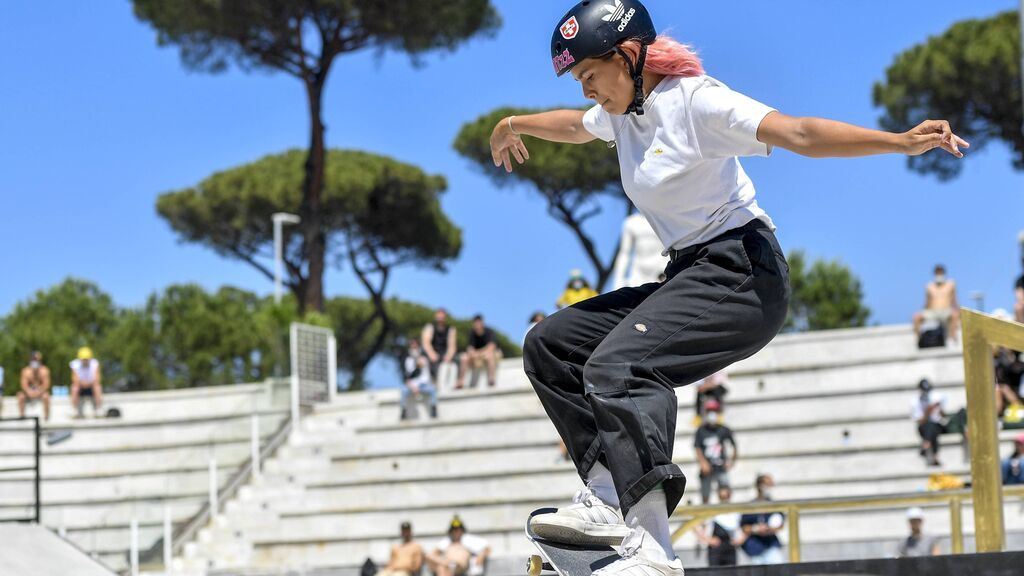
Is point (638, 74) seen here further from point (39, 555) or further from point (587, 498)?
point (39, 555)

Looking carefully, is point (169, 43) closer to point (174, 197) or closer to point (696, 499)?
point (174, 197)

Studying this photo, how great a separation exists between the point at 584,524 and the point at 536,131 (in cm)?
129

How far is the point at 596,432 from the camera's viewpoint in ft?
11.8

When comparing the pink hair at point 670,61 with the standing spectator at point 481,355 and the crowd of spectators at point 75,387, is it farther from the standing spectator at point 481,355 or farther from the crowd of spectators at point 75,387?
the crowd of spectators at point 75,387

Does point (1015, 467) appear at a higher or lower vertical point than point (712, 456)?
lower

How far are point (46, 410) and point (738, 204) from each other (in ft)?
59.8

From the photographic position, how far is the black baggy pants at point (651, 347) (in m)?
3.30

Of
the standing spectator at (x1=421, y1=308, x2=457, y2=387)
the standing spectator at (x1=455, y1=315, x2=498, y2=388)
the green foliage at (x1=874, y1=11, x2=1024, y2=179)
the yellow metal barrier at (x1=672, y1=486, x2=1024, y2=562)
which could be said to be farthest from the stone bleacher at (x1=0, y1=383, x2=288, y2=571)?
the green foliage at (x1=874, y1=11, x2=1024, y2=179)

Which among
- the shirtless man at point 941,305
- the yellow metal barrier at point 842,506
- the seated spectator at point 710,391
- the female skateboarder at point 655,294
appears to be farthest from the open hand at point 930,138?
the shirtless man at point 941,305

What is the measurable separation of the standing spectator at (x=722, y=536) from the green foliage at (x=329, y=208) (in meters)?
27.1

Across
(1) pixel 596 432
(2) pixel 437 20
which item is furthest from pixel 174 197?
(1) pixel 596 432

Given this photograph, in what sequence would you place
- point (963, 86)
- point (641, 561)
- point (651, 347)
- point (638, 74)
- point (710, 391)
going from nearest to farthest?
point (641, 561) < point (651, 347) < point (638, 74) < point (710, 391) < point (963, 86)

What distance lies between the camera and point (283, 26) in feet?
105

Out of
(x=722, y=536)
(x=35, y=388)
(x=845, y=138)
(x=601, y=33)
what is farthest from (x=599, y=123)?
(x=35, y=388)
